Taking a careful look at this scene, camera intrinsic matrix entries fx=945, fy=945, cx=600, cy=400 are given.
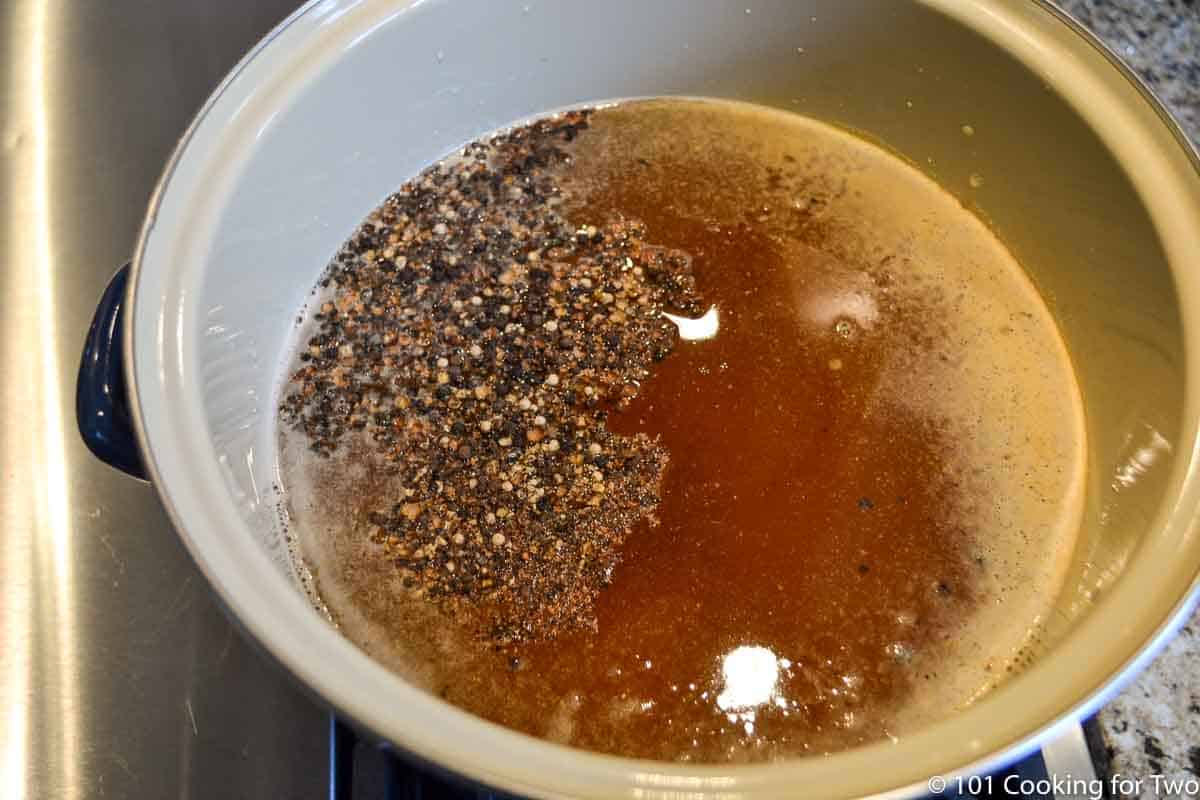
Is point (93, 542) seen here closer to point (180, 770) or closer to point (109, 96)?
point (180, 770)

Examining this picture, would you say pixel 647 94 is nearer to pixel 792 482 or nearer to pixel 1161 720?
pixel 792 482

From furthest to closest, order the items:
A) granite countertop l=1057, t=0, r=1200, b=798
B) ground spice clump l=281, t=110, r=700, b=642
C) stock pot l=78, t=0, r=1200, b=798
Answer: ground spice clump l=281, t=110, r=700, b=642 → granite countertop l=1057, t=0, r=1200, b=798 → stock pot l=78, t=0, r=1200, b=798

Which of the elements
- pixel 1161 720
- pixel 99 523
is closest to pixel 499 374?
pixel 99 523

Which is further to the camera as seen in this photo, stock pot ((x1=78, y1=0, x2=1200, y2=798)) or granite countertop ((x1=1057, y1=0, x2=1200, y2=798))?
granite countertop ((x1=1057, y1=0, x2=1200, y2=798))

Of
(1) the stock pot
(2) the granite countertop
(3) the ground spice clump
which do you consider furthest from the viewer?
(3) the ground spice clump

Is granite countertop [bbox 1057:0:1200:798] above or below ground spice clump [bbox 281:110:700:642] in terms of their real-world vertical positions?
below

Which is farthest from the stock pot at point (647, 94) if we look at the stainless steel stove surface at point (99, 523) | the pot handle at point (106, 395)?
the stainless steel stove surface at point (99, 523)

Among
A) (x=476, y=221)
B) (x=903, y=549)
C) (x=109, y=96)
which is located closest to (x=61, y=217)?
(x=109, y=96)

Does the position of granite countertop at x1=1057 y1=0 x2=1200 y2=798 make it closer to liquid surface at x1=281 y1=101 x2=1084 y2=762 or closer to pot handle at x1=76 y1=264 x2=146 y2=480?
liquid surface at x1=281 y1=101 x2=1084 y2=762

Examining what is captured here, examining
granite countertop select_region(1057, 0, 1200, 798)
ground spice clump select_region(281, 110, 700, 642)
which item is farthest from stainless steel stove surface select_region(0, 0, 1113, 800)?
ground spice clump select_region(281, 110, 700, 642)
